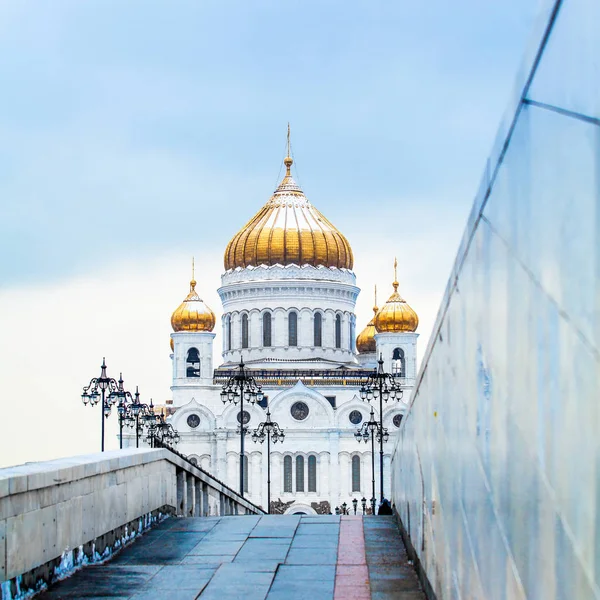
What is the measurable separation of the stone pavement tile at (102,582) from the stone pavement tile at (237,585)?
503 millimetres

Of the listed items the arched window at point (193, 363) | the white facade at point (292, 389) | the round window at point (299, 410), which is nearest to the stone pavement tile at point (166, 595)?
the white facade at point (292, 389)

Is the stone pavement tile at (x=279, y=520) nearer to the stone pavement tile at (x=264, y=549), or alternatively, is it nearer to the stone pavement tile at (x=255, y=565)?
the stone pavement tile at (x=264, y=549)

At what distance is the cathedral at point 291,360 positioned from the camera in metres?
58.8

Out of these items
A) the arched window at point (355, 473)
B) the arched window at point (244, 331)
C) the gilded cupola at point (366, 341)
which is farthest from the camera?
the gilded cupola at point (366, 341)

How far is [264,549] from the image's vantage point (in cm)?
961

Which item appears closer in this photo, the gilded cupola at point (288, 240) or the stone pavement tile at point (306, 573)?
the stone pavement tile at point (306, 573)

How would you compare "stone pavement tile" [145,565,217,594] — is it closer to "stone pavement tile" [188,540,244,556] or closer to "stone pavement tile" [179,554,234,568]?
"stone pavement tile" [179,554,234,568]

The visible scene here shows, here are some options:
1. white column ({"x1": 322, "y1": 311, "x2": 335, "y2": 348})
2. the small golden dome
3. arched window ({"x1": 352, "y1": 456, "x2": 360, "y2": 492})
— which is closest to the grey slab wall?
arched window ({"x1": 352, "y1": 456, "x2": 360, "y2": 492})

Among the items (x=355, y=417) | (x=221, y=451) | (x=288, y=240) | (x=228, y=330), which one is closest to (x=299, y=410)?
(x=355, y=417)

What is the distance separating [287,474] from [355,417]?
4.94 metres

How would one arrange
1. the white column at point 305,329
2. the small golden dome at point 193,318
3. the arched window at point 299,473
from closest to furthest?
the arched window at point 299,473, the small golden dome at point 193,318, the white column at point 305,329

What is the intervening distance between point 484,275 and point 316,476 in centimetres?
5584

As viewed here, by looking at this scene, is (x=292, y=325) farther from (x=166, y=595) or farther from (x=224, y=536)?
(x=166, y=595)

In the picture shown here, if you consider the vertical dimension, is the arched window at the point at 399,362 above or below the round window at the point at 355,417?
above
